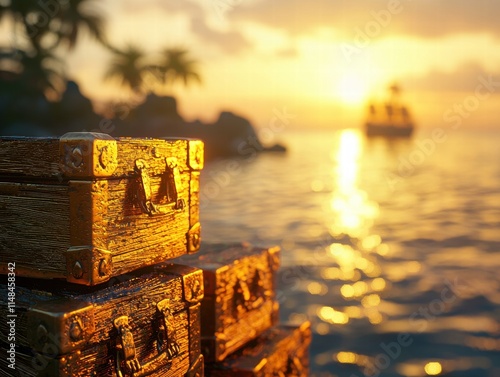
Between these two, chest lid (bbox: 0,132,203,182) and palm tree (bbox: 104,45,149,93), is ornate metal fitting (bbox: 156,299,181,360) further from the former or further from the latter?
palm tree (bbox: 104,45,149,93)

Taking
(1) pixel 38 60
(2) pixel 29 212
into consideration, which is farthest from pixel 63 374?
(1) pixel 38 60

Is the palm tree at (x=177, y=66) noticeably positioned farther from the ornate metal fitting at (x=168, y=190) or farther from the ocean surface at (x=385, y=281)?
the ornate metal fitting at (x=168, y=190)

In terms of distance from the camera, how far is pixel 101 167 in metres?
2.09

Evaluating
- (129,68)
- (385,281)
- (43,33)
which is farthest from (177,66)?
(385,281)

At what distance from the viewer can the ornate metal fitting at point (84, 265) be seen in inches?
80.6

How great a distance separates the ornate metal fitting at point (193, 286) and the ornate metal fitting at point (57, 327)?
2.11 feet

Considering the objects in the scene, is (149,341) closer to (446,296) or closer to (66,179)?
(66,179)

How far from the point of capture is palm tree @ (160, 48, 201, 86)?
185 feet

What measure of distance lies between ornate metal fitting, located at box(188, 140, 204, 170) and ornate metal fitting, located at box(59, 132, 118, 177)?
68cm

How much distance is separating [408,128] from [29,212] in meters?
152

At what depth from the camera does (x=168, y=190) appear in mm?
2557

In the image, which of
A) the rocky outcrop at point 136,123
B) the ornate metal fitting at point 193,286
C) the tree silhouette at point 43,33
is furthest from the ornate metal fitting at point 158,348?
the tree silhouette at point 43,33

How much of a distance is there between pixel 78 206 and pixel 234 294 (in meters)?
1.33

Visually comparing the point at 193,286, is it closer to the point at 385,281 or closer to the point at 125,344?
the point at 125,344
